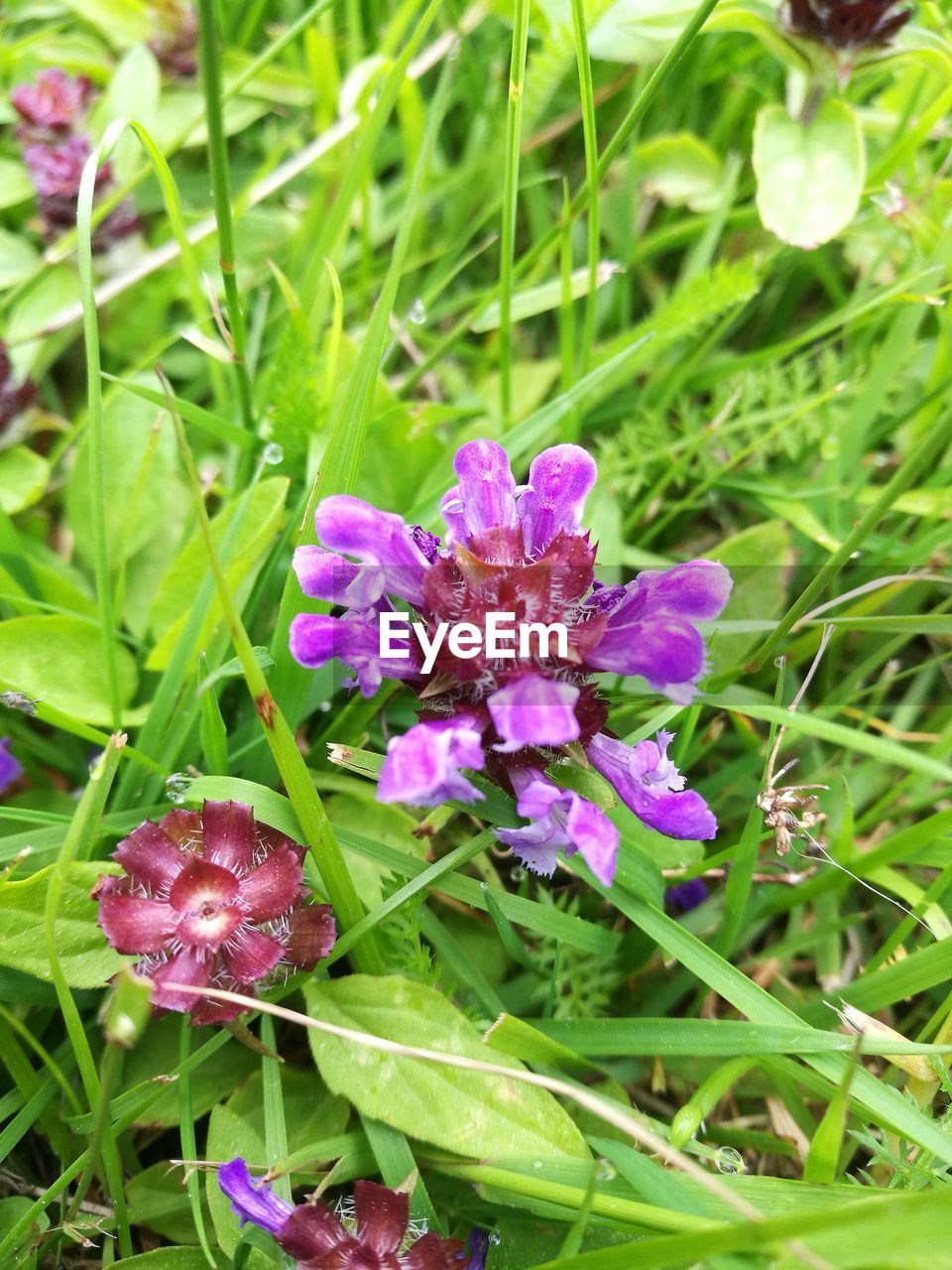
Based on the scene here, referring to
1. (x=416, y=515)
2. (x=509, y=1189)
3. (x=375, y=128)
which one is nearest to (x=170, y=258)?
(x=375, y=128)

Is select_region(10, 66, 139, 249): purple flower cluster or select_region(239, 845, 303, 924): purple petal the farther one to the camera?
select_region(10, 66, 139, 249): purple flower cluster

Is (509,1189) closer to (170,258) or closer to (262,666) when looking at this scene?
(262,666)

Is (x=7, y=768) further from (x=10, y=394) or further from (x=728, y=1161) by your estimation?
(x=728, y=1161)

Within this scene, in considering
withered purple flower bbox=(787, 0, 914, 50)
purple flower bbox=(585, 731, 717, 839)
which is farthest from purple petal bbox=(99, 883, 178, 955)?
withered purple flower bbox=(787, 0, 914, 50)

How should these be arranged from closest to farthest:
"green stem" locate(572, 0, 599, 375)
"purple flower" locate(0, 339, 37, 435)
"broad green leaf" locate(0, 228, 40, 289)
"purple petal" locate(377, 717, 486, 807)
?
"purple petal" locate(377, 717, 486, 807) → "green stem" locate(572, 0, 599, 375) → "purple flower" locate(0, 339, 37, 435) → "broad green leaf" locate(0, 228, 40, 289)

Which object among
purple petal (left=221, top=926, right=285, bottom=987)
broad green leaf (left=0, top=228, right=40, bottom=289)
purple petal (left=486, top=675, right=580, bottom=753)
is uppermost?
broad green leaf (left=0, top=228, right=40, bottom=289)

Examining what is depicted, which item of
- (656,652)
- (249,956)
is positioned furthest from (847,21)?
(249,956)

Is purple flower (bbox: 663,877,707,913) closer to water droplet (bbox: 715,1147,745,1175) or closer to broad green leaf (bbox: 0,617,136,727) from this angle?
water droplet (bbox: 715,1147,745,1175)
